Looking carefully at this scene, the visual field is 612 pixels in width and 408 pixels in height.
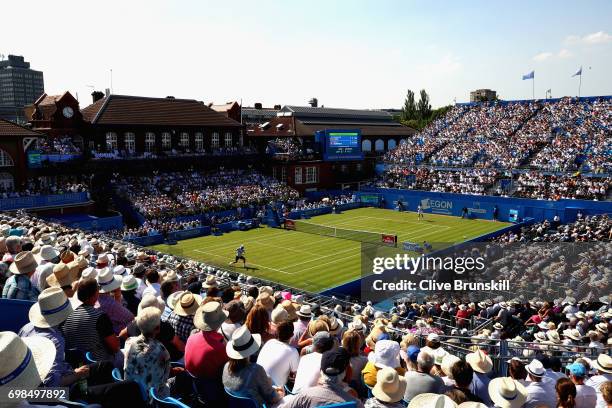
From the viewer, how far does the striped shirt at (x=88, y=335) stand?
5887 mm

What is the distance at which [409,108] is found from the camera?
357 ft

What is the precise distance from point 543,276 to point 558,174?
86.9ft

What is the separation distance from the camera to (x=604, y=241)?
26250 millimetres

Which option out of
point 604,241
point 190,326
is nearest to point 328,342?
point 190,326

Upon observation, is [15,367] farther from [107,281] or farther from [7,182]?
[7,182]

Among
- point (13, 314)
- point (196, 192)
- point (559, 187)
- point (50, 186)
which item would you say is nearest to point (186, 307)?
point (13, 314)

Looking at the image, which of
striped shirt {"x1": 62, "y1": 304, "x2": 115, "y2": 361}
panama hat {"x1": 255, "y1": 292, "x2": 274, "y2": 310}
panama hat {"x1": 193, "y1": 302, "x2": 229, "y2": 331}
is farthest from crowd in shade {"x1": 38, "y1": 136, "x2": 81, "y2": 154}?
panama hat {"x1": 193, "y1": 302, "x2": 229, "y2": 331}

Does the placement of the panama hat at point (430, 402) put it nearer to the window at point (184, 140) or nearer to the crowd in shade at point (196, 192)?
the crowd in shade at point (196, 192)

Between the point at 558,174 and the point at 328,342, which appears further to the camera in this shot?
the point at 558,174

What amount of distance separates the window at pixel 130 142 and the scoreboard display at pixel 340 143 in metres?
21.6

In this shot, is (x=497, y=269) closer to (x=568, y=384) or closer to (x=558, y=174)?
(x=568, y=384)

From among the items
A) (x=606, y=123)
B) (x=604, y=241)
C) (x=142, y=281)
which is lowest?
(x=604, y=241)

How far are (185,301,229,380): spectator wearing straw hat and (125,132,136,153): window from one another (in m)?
43.8

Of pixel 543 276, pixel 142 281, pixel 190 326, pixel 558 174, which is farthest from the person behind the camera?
pixel 558 174
